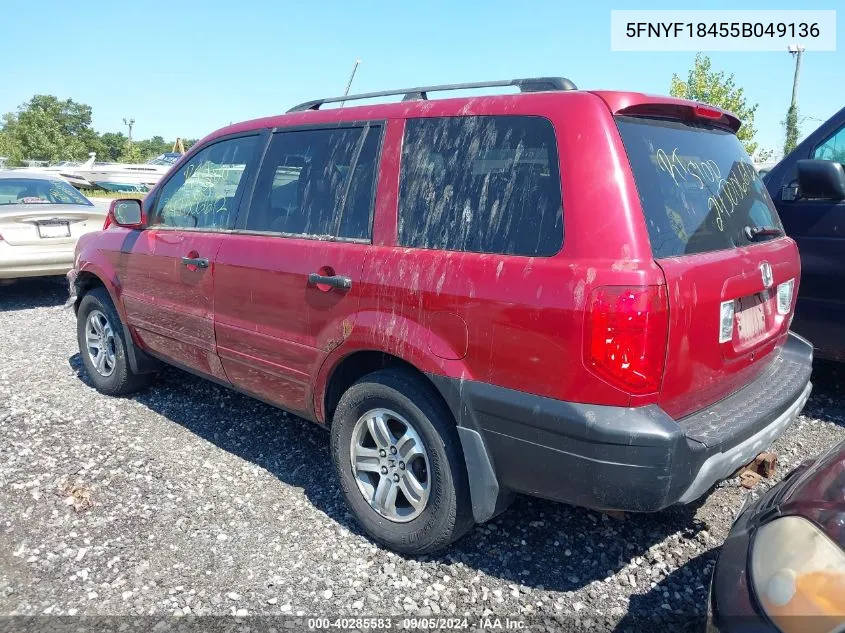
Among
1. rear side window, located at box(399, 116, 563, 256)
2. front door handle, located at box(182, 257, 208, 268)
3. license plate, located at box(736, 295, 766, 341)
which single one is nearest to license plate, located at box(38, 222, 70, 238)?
front door handle, located at box(182, 257, 208, 268)

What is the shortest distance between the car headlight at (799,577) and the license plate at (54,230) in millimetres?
8175

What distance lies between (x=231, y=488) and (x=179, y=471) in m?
0.39

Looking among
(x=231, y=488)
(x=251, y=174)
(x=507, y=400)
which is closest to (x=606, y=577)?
(x=507, y=400)

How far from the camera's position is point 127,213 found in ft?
Answer: 14.4

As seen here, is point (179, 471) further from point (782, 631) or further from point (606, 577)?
point (782, 631)

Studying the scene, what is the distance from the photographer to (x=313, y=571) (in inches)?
114

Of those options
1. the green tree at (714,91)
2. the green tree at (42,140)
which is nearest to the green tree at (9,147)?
the green tree at (42,140)

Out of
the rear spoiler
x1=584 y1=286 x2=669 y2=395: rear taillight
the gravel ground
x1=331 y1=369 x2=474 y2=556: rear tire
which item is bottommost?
the gravel ground

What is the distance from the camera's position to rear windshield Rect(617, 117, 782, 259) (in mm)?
2455

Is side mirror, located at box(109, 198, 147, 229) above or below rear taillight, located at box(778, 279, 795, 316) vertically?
above

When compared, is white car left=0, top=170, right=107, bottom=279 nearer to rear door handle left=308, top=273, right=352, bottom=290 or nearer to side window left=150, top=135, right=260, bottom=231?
side window left=150, top=135, right=260, bottom=231

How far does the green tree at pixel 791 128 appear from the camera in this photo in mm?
23422

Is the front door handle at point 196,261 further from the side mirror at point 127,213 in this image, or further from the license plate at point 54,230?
the license plate at point 54,230

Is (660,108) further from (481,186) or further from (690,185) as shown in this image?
(481,186)
